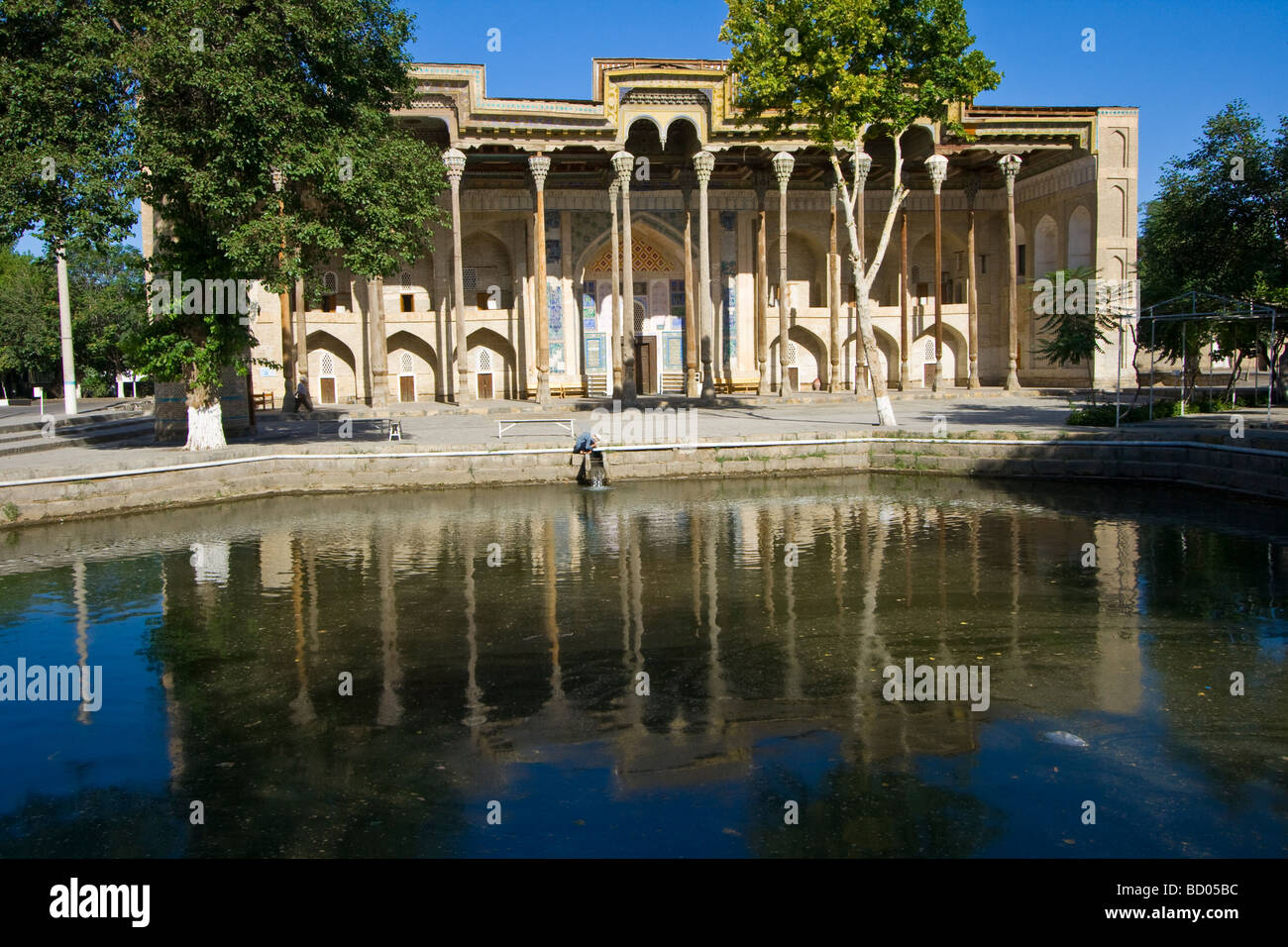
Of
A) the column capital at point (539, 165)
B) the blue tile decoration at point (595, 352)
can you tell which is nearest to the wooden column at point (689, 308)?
the blue tile decoration at point (595, 352)

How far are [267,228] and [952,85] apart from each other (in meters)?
13.3

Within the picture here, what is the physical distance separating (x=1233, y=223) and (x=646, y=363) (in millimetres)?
→ 18239

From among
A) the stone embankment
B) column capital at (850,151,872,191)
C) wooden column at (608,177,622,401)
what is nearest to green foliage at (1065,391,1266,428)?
the stone embankment

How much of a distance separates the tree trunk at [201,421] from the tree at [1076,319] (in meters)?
16.5

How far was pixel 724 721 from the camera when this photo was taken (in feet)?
20.2

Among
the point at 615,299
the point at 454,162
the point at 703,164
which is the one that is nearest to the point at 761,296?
the point at 615,299

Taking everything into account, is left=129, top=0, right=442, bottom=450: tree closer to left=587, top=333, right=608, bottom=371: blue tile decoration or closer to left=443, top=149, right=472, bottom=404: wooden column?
left=443, top=149, right=472, bottom=404: wooden column

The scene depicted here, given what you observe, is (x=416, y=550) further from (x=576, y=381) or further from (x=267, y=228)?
(x=576, y=381)

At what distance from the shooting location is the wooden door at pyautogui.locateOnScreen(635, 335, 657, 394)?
112 feet

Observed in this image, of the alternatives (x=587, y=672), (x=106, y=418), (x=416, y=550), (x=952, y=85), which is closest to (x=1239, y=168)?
(x=952, y=85)

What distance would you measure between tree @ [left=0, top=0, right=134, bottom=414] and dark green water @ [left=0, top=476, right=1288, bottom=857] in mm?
5297

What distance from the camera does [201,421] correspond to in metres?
17.0

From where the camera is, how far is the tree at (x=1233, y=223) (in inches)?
744
